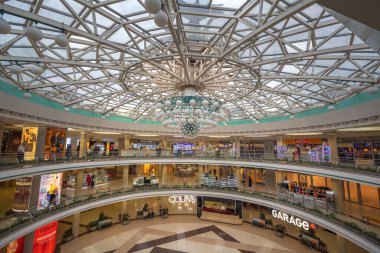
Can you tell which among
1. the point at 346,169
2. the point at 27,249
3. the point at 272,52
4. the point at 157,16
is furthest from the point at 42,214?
the point at 346,169

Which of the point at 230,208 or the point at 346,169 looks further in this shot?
the point at 230,208

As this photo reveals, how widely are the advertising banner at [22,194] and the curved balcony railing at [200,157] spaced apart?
97.5 inches

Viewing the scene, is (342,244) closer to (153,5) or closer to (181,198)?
(181,198)

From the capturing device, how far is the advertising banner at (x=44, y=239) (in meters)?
16.6

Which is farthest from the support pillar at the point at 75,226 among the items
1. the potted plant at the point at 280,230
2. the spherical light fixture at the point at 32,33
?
the potted plant at the point at 280,230

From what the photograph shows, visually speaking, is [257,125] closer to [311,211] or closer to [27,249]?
[311,211]

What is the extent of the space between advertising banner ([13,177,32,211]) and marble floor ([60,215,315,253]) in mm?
5800

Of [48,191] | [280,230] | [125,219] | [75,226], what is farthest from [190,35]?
[125,219]

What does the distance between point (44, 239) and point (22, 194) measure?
4590 millimetres

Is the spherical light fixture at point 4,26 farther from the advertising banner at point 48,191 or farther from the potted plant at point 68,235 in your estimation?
the potted plant at point 68,235

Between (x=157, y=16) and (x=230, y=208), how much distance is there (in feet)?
94.8

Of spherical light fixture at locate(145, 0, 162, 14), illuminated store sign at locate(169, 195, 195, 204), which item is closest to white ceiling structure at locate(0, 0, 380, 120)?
spherical light fixture at locate(145, 0, 162, 14)

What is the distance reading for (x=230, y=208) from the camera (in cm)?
2800

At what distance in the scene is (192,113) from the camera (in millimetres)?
12305
